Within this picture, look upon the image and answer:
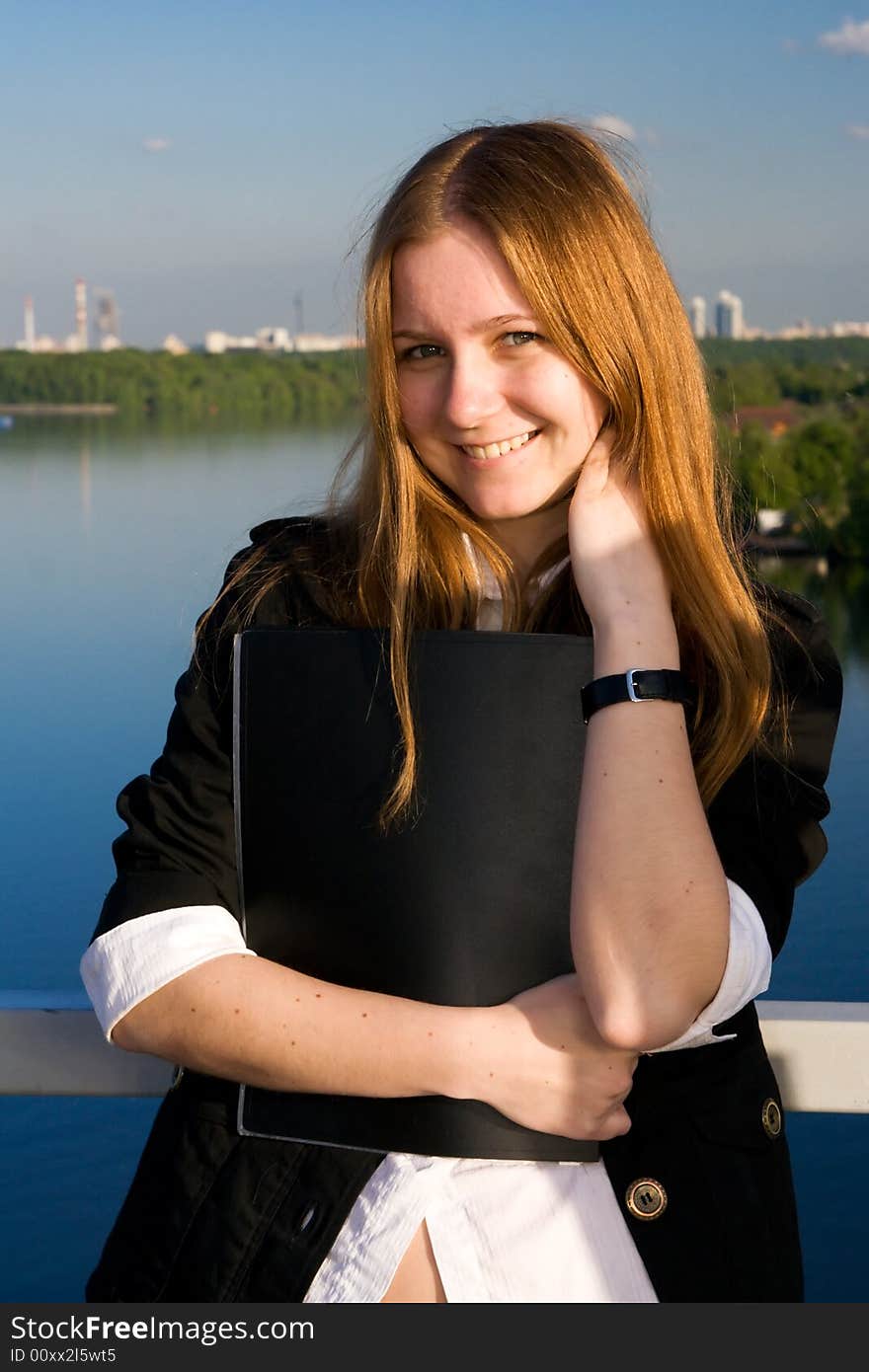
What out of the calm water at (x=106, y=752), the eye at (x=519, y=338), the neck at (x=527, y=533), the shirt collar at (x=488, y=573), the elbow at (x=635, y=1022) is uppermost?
the eye at (x=519, y=338)

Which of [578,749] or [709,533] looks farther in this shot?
[709,533]

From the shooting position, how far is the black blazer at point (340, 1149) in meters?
1.02

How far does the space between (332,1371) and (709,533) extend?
2.17 feet

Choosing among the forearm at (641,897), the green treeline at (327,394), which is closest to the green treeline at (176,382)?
the green treeline at (327,394)

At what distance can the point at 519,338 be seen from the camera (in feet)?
3.74

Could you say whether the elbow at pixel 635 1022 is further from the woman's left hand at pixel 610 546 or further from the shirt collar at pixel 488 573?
the shirt collar at pixel 488 573

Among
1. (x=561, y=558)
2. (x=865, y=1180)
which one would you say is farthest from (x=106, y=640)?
(x=561, y=558)

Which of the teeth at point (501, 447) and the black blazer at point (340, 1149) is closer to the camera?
the black blazer at point (340, 1149)

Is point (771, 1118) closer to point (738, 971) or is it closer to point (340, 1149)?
point (738, 971)

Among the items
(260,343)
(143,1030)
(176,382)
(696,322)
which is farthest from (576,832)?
(260,343)

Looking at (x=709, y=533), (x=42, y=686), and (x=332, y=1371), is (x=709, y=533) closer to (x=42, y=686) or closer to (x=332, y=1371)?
(x=332, y=1371)

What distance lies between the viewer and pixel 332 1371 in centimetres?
98

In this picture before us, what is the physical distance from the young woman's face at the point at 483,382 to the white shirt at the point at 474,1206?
1.23ft

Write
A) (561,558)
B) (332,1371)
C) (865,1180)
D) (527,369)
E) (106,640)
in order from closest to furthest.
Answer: (332,1371) → (527,369) → (561,558) → (865,1180) → (106,640)
